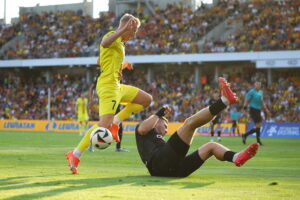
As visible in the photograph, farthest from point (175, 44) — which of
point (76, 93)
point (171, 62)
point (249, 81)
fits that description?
point (76, 93)

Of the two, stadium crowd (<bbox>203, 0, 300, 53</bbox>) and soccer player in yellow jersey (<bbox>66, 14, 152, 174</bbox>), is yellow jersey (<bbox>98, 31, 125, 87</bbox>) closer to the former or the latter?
soccer player in yellow jersey (<bbox>66, 14, 152, 174</bbox>)

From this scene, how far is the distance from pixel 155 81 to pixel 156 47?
3.33 meters

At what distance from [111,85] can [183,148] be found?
237cm

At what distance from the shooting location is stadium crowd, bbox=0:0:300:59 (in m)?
44.0

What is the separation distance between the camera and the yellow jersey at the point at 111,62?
11.1m

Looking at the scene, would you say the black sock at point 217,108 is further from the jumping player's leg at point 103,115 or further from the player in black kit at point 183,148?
the jumping player's leg at point 103,115

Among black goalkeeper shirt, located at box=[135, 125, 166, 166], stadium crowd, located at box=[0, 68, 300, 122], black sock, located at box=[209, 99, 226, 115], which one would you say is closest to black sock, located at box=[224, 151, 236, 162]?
black sock, located at box=[209, 99, 226, 115]

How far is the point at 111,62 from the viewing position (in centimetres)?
1113

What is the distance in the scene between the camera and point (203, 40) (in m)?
48.7

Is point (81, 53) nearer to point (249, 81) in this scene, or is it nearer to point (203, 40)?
point (203, 40)

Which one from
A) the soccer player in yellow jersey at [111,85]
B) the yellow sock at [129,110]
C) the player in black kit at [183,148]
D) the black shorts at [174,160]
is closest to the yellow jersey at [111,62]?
the soccer player in yellow jersey at [111,85]

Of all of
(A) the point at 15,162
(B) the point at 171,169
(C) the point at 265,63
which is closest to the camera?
(B) the point at 171,169

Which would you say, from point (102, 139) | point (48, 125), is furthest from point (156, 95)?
point (102, 139)

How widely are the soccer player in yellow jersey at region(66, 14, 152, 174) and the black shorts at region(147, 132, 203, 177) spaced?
151 cm
